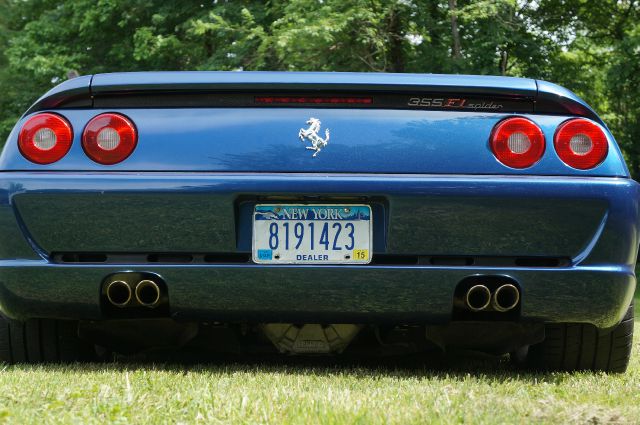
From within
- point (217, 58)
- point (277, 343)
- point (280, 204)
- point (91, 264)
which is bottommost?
point (277, 343)

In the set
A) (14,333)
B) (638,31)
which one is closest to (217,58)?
(638,31)

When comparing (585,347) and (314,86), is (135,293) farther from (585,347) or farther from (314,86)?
(585,347)

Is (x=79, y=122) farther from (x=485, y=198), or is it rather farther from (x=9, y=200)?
(x=485, y=198)

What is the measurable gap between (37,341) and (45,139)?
Answer: 91cm

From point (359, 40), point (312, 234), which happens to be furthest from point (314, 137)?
point (359, 40)

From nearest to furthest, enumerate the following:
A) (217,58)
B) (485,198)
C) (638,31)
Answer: (485,198)
(638,31)
(217,58)

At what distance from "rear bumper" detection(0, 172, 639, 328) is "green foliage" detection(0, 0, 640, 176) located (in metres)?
13.6

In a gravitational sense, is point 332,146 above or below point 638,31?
below

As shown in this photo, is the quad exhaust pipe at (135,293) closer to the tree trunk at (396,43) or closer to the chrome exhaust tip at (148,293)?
the chrome exhaust tip at (148,293)

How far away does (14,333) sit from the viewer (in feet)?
11.7

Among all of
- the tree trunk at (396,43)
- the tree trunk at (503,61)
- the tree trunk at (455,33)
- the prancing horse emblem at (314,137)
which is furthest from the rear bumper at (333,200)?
the tree trunk at (396,43)

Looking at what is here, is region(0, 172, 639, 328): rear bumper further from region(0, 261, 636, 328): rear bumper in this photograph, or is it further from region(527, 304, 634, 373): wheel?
region(527, 304, 634, 373): wheel

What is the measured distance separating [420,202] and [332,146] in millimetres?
383

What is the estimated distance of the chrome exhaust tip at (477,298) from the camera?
311 cm
